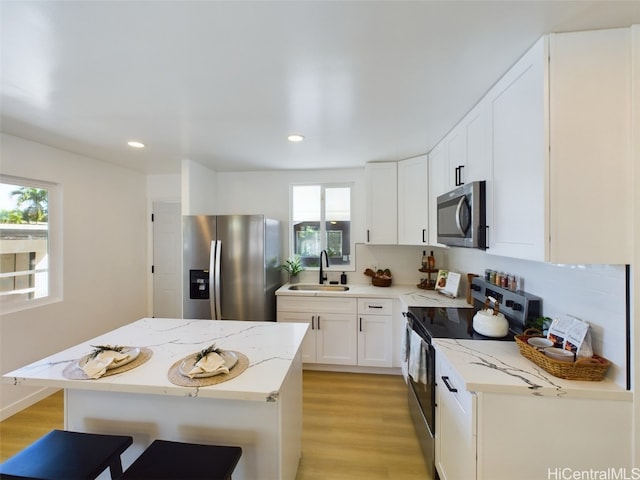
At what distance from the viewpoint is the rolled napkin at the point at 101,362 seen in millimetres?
1216

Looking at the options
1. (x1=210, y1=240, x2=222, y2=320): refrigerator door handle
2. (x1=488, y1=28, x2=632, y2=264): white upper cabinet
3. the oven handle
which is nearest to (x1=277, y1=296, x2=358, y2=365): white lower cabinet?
(x1=210, y1=240, x2=222, y2=320): refrigerator door handle

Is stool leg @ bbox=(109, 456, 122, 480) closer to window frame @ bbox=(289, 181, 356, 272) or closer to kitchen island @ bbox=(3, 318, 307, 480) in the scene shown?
kitchen island @ bbox=(3, 318, 307, 480)

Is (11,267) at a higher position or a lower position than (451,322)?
higher

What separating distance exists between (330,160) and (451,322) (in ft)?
6.86

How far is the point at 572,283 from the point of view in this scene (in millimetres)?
1408

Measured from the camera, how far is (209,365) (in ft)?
4.07

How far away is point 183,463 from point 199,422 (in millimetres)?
228

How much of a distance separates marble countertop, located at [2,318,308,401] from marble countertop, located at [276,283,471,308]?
1083 mm

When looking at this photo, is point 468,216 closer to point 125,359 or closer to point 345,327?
point 345,327

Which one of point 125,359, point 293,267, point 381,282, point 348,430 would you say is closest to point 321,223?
point 293,267

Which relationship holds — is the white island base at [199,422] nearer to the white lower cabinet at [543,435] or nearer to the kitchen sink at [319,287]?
the white lower cabinet at [543,435]

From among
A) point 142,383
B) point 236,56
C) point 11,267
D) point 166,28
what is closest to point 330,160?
point 236,56

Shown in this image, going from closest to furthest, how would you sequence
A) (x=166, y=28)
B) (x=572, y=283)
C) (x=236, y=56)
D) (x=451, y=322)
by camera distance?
(x=166, y=28), (x=236, y=56), (x=572, y=283), (x=451, y=322)

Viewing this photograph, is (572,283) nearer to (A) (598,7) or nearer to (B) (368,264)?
(A) (598,7)
